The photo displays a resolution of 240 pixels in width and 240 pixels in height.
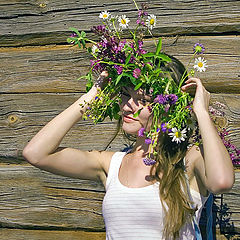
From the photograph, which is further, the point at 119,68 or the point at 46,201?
the point at 46,201

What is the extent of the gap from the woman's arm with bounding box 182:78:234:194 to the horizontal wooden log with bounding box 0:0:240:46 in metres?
0.72

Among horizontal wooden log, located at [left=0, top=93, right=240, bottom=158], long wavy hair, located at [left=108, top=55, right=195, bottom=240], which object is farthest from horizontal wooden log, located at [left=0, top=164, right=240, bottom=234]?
long wavy hair, located at [left=108, top=55, right=195, bottom=240]

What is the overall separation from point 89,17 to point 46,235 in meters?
1.28

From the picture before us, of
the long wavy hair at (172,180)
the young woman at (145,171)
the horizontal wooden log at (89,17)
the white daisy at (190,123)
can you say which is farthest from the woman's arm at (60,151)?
the horizontal wooden log at (89,17)

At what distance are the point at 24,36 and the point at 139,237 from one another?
1457mm

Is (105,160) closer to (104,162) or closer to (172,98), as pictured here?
(104,162)

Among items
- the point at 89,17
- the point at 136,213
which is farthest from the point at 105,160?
the point at 89,17

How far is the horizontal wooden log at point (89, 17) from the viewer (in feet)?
9.11

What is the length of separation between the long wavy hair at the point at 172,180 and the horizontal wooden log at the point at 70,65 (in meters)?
0.47

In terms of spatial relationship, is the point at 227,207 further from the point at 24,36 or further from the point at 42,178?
the point at 24,36

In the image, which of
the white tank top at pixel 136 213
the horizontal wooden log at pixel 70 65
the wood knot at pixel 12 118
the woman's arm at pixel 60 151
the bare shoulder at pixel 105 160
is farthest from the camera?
the wood knot at pixel 12 118

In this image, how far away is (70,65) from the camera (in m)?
3.03

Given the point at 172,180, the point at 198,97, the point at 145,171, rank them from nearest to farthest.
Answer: the point at 198,97 < the point at 172,180 < the point at 145,171

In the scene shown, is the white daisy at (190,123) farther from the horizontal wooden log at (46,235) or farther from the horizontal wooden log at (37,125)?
the horizontal wooden log at (46,235)
